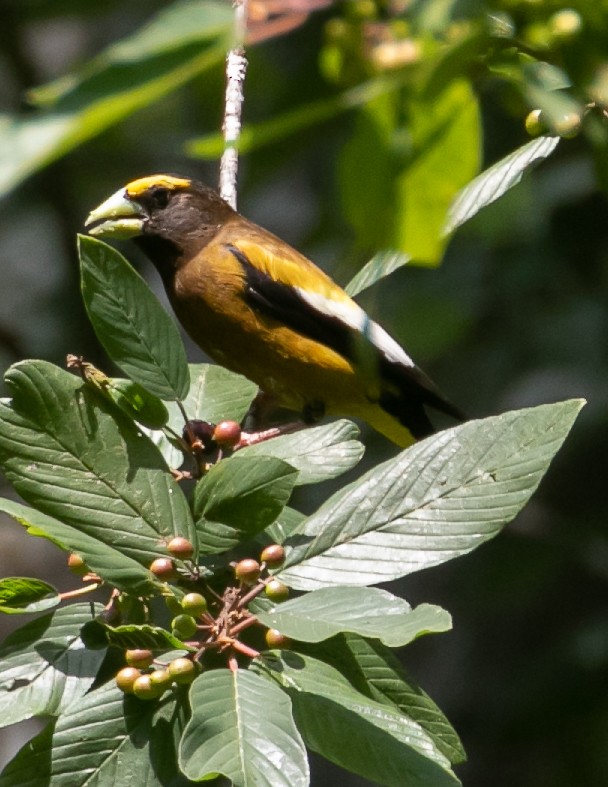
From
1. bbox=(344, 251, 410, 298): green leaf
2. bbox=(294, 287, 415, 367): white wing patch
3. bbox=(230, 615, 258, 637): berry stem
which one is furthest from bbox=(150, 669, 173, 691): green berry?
bbox=(294, 287, 415, 367): white wing patch

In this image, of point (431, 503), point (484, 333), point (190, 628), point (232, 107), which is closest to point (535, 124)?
point (431, 503)

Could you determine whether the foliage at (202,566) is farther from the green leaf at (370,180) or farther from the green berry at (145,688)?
the green leaf at (370,180)

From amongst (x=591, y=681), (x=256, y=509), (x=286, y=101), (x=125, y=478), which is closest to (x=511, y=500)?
(x=256, y=509)

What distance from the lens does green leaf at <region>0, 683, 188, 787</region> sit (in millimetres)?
1809

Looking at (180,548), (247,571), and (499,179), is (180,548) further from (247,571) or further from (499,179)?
(499,179)

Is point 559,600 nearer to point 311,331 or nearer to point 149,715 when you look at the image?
point 311,331

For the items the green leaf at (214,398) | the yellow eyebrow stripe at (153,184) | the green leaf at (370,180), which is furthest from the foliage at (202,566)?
A: the yellow eyebrow stripe at (153,184)

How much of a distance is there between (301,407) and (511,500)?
1.70m

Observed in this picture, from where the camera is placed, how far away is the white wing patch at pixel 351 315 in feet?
10.7

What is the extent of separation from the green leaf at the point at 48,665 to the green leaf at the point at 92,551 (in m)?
0.15

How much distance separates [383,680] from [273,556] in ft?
0.84

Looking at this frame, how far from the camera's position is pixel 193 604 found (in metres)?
1.77

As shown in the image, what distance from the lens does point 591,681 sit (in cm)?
481

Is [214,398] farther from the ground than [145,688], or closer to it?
farther from the ground
